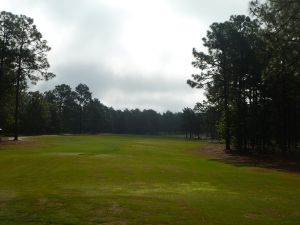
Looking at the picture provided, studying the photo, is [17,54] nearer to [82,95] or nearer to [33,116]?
[33,116]

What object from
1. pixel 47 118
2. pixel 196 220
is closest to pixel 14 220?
pixel 196 220

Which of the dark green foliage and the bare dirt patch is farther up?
the dark green foliage

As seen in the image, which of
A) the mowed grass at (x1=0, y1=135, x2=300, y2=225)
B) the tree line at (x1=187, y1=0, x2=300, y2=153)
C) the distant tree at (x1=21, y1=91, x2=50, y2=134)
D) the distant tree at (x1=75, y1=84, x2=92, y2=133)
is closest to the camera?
the mowed grass at (x1=0, y1=135, x2=300, y2=225)

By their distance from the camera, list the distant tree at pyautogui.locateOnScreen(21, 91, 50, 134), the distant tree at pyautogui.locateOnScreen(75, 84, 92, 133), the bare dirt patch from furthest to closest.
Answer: the distant tree at pyautogui.locateOnScreen(75, 84, 92, 133) → the distant tree at pyautogui.locateOnScreen(21, 91, 50, 134) → the bare dirt patch

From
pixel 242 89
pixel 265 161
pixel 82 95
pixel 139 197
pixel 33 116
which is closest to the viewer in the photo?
pixel 139 197

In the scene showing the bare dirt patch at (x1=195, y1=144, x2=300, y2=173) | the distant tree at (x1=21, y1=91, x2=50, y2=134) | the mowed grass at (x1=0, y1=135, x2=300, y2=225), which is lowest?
the mowed grass at (x1=0, y1=135, x2=300, y2=225)

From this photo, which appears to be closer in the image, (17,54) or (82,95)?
(17,54)

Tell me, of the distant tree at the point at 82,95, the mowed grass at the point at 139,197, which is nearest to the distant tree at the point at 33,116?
the distant tree at the point at 82,95

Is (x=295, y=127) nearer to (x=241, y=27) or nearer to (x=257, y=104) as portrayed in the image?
(x=257, y=104)

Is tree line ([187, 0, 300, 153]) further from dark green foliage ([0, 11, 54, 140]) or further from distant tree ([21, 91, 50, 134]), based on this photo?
distant tree ([21, 91, 50, 134])

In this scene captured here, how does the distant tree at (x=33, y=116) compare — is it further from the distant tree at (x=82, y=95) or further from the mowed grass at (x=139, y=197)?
the mowed grass at (x=139, y=197)

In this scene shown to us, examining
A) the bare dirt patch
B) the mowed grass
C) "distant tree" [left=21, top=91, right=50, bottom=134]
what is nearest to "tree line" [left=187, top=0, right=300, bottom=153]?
the bare dirt patch

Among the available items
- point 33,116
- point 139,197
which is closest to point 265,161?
point 139,197

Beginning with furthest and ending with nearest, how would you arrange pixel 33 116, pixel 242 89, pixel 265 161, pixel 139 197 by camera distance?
pixel 33 116, pixel 242 89, pixel 265 161, pixel 139 197
